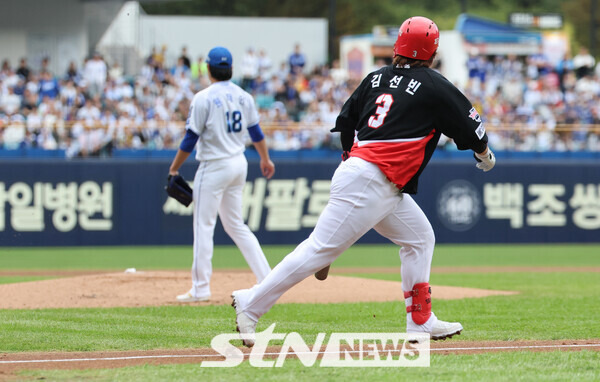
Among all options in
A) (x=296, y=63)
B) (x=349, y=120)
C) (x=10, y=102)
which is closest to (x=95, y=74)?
(x=10, y=102)

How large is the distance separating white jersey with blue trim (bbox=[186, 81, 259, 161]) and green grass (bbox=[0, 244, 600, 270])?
539 cm

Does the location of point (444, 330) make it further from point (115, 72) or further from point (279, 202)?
point (115, 72)

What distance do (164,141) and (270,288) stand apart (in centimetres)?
1272

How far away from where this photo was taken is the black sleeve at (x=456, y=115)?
548 cm

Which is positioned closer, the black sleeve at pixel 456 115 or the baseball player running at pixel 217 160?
the black sleeve at pixel 456 115

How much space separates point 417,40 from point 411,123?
54 centimetres

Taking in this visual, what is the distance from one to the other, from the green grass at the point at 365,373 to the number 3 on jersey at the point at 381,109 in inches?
57.5

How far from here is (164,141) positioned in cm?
1794

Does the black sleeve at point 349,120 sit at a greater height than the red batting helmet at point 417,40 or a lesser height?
lesser

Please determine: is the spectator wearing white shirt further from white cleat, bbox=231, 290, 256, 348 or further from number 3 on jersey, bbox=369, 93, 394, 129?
number 3 on jersey, bbox=369, 93, 394, 129

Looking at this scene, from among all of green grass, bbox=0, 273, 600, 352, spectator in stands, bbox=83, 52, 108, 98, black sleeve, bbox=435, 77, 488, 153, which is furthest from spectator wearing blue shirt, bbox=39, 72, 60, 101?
black sleeve, bbox=435, 77, 488, 153

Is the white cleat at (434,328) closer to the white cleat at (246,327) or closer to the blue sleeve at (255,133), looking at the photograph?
the white cleat at (246,327)

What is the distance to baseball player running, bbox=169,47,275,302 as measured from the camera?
27.6 ft

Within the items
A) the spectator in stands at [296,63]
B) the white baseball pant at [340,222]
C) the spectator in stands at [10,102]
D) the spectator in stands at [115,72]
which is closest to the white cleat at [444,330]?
the white baseball pant at [340,222]
